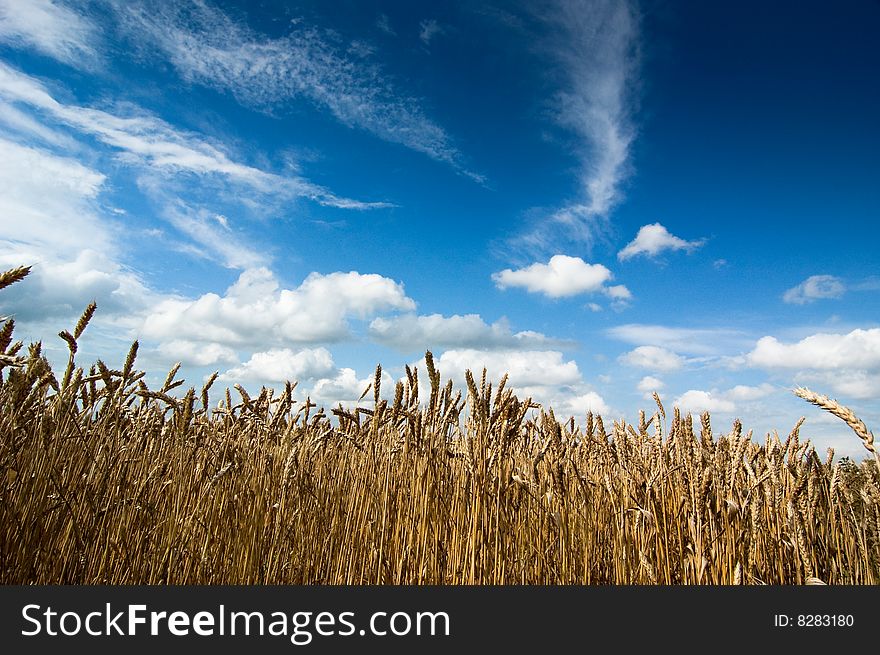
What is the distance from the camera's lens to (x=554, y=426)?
3.31 meters

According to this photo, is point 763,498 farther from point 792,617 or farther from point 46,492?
point 46,492

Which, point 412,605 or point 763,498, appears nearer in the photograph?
point 412,605

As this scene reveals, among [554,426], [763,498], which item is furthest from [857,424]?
[554,426]

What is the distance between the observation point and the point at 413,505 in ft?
9.04

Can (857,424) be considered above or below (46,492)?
above

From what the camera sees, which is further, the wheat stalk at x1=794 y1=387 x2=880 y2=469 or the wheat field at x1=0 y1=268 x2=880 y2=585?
the wheat field at x1=0 y1=268 x2=880 y2=585

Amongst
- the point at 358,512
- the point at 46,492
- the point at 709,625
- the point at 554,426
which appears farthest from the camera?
the point at 554,426

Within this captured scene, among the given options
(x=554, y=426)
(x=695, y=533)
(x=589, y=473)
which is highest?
(x=554, y=426)

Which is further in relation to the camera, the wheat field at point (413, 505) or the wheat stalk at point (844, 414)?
the wheat field at point (413, 505)

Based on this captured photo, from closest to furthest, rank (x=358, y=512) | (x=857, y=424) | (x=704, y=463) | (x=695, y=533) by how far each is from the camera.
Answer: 1. (x=857, y=424)
2. (x=695, y=533)
3. (x=704, y=463)
4. (x=358, y=512)

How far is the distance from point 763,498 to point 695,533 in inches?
22.6

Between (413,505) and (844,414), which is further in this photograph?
(413,505)

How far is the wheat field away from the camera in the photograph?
2.24m

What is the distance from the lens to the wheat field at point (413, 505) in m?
2.24
